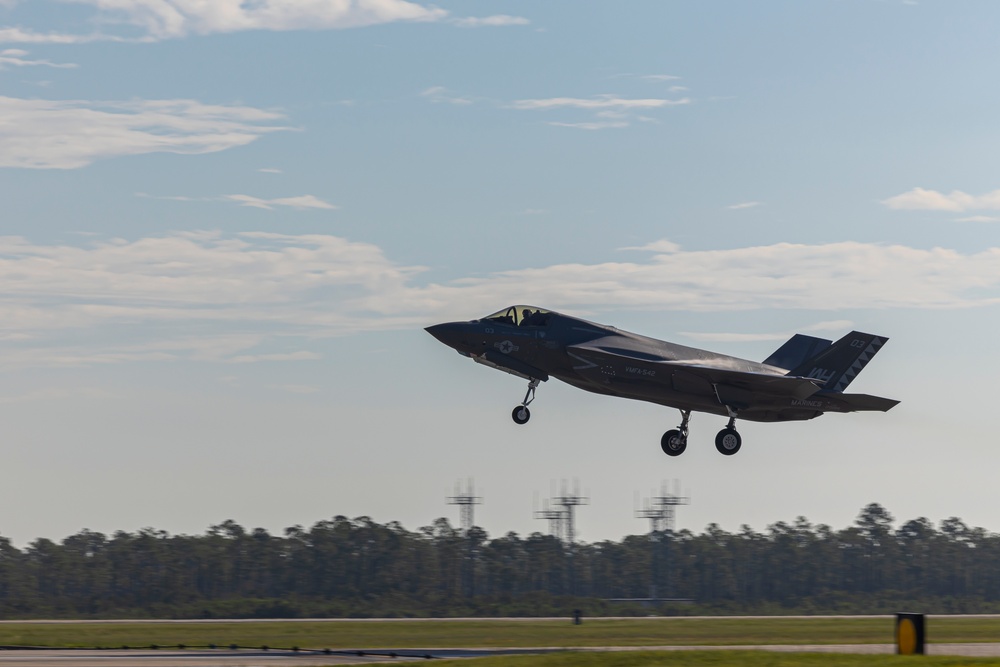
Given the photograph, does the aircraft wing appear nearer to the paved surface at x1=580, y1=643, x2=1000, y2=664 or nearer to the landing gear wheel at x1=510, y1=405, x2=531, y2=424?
the landing gear wheel at x1=510, y1=405, x2=531, y2=424

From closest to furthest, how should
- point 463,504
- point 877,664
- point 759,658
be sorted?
point 877,664 < point 759,658 < point 463,504

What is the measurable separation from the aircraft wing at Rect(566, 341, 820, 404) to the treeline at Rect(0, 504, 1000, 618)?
7466cm

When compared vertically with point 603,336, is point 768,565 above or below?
below

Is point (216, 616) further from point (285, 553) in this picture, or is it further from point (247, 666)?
point (247, 666)

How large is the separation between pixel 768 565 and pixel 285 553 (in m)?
55.6

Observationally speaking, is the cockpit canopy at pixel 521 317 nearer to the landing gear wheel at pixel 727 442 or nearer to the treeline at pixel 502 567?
the landing gear wheel at pixel 727 442

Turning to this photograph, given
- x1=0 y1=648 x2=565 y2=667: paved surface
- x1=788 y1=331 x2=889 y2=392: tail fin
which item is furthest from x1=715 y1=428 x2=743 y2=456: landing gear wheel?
x1=0 y1=648 x2=565 y2=667: paved surface

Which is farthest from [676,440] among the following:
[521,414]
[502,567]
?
[502,567]

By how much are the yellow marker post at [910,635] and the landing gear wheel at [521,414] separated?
49.6 feet

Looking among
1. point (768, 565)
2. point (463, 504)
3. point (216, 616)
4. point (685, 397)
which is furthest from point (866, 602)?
point (685, 397)

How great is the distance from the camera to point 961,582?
6024 inches

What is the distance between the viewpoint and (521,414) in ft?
164

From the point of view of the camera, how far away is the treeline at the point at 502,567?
446 feet

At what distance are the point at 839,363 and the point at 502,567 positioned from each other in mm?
96677
